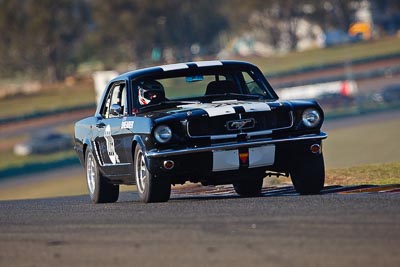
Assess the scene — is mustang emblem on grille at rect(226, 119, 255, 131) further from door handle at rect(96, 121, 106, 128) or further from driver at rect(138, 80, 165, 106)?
door handle at rect(96, 121, 106, 128)

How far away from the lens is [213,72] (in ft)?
37.6

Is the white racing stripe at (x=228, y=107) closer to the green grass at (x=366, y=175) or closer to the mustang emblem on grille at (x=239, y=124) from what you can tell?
the mustang emblem on grille at (x=239, y=124)

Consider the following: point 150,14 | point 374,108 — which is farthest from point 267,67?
point 374,108

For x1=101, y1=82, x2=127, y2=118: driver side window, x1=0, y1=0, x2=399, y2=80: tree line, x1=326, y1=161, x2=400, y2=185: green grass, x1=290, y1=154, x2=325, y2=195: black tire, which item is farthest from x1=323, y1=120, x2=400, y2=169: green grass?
x1=0, y1=0, x2=399, y2=80: tree line

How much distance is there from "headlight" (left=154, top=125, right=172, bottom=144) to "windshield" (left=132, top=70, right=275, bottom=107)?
1.01 m

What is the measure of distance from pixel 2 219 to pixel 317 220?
11.1 ft

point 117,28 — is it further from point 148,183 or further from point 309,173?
point 148,183

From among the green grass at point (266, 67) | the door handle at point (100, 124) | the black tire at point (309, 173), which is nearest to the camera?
the black tire at point (309, 173)

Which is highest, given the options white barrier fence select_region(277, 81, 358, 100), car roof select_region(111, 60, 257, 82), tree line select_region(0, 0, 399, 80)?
car roof select_region(111, 60, 257, 82)

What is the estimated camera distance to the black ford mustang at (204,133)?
9.96m

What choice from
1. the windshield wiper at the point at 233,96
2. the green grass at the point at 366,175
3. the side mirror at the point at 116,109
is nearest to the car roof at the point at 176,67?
the side mirror at the point at 116,109

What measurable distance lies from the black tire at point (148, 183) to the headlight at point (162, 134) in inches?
11.3

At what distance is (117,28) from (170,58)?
6329 mm

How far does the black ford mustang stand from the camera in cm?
996
